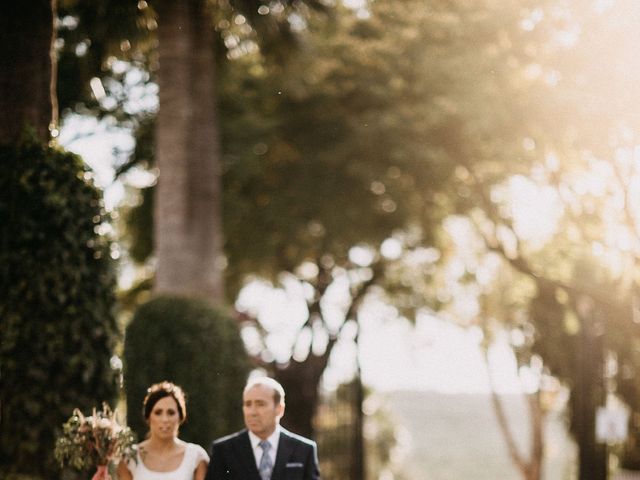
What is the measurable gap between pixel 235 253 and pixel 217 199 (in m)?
7.26

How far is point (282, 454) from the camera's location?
22.3 ft

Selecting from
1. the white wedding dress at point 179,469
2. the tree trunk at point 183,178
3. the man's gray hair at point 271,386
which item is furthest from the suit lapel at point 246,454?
the tree trunk at point 183,178

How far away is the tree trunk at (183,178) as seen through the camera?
15.1 m

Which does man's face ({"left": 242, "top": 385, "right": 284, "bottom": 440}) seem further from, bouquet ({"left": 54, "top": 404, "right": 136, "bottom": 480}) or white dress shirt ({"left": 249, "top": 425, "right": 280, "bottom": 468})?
bouquet ({"left": 54, "top": 404, "right": 136, "bottom": 480})

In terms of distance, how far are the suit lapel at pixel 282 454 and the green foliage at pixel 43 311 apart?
2.43m

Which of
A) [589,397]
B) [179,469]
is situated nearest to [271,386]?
[179,469]

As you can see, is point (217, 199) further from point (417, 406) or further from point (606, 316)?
point (417, 406)

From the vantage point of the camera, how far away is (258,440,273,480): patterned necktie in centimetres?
674

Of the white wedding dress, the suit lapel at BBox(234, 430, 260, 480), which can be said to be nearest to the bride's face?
the white wedding dress

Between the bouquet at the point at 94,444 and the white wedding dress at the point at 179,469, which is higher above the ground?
the bouquet at the point at 94,444

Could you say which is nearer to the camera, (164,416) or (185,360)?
(164,416)

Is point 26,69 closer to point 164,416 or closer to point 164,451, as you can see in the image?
Result: point 164,416

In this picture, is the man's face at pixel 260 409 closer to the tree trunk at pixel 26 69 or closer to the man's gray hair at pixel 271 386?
the man's gray hair at pixel 271 386

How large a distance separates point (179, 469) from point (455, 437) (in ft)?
365
